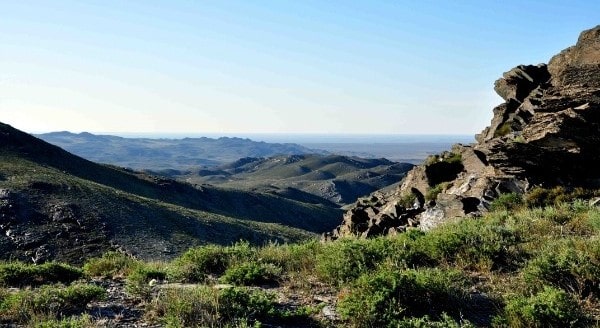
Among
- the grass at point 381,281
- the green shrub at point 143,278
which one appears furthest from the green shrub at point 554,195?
the green shrub at point 143,278

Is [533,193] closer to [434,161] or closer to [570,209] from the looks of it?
[570,209]

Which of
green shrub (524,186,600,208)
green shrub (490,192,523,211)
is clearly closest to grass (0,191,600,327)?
green shrub (524,186,600,208)

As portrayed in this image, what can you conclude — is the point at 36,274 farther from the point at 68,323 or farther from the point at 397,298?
the point at 397,298

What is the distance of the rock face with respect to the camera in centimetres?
1914

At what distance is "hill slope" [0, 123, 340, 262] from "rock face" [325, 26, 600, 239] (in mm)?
33206

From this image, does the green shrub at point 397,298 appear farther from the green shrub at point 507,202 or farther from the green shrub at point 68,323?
the green shrub at point 507,202

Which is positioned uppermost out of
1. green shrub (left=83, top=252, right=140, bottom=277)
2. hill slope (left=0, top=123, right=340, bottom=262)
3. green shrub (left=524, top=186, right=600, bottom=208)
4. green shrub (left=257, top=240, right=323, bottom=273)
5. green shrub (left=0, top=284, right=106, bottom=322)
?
green shrub (left=524, top=186, right=600, bottom=208)

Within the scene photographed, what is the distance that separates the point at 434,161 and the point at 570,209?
1457 centimetres

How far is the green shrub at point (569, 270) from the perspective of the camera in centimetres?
839

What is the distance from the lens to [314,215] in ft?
417

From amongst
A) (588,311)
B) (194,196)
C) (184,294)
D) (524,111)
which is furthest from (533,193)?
(194,196)

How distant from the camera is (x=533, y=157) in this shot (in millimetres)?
20047

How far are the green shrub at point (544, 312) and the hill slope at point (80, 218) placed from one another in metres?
45.7

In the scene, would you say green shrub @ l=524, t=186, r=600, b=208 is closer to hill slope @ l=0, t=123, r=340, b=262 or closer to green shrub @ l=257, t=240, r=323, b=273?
green shrub @ l=257, t=240, r=323, b=273
